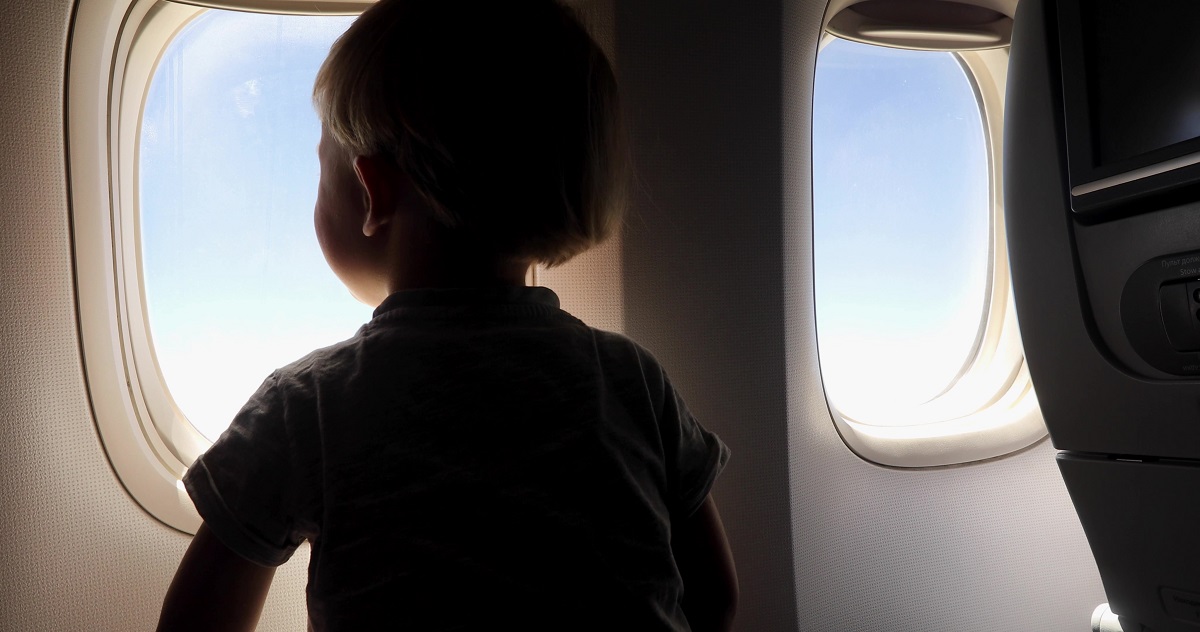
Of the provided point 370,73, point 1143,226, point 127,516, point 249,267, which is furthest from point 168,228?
point 1143,226

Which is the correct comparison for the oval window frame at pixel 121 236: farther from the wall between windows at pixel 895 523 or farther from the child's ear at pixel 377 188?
the wall between windows at pixel 895 523

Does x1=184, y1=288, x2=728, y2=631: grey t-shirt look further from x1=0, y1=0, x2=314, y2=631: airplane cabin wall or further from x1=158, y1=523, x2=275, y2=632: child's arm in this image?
x1=0, y1=0, x2=314, y2=631: airplane cabin wall

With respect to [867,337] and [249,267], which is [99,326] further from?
[867,337]

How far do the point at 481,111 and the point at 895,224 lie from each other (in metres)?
1.11

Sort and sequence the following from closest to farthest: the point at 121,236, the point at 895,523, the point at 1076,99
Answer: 1. the point at 1076,99
2. the point at 121,236
3. the point at 895,523

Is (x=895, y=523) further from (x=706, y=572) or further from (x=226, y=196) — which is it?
(x=226, y=196)

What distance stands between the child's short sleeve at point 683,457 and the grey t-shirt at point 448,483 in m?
0.06

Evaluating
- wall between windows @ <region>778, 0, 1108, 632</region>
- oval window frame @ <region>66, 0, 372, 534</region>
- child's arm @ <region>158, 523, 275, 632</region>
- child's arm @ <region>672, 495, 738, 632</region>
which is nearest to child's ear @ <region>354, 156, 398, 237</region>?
child's arm @ <region>158, 523, 275, 632</region>

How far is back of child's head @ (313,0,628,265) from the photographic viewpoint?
2.39 ft

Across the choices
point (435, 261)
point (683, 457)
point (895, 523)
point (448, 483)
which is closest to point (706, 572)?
point (683, 457)

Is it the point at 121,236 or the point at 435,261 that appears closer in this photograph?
the point at 435,261

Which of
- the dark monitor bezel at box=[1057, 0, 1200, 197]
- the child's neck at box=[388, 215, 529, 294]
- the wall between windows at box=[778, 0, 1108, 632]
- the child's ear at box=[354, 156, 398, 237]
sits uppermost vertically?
the dark monitor bezel at box=[1057, 0, 1200, 197]

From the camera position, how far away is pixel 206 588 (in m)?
0.68

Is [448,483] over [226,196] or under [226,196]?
under
